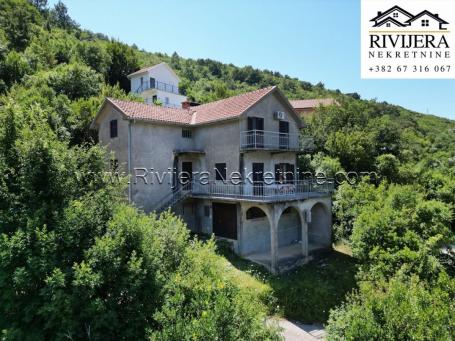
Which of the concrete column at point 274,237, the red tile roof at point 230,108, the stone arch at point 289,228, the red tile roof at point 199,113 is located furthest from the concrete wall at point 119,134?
the stone arch at point 289,228

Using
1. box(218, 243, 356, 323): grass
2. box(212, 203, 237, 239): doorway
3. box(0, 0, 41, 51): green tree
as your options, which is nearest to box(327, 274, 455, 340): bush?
box(218, 243, 356, 323): grass

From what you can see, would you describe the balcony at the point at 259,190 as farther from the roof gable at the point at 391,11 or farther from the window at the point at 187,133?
the roof gable at the point at 391,11

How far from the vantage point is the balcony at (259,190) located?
57.4 feet

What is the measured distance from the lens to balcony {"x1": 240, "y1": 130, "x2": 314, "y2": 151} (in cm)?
1944

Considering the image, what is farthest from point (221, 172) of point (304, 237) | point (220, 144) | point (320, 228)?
point (320, 228)

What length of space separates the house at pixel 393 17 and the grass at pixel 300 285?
13.9 meters

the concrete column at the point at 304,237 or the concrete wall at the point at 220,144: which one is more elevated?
the concrete wall at the point at 220,144

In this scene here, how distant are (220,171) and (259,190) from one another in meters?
3.93

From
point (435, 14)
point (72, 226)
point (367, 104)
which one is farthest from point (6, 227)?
point (367, 104)

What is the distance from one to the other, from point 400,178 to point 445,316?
24.7m

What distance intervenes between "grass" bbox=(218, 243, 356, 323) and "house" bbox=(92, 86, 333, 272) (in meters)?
0.87

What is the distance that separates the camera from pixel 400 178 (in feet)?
91.2

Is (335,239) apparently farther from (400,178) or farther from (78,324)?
(78,324)

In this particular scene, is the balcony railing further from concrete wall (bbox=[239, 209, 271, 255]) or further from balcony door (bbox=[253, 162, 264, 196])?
concrete wall (bbox=[239, 209, 271, 255])
